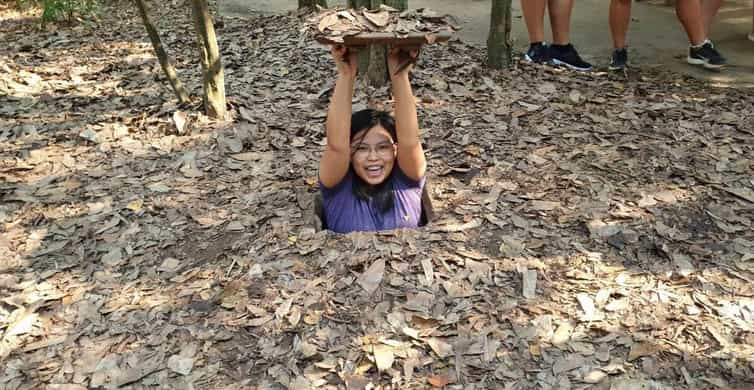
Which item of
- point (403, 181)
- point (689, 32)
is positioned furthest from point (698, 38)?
point (403, 181)

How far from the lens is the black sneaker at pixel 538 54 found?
18.2ft

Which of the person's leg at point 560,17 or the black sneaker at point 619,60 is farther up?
the person's leg at point 560,17

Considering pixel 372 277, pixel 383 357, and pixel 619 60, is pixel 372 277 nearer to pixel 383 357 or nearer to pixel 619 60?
pixel 383 357

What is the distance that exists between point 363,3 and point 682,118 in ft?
8.12

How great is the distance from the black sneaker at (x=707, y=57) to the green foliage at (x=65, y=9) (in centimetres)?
674

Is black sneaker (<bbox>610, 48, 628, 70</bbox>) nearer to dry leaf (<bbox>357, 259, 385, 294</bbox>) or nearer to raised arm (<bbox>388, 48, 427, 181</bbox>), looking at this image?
raised arm (<bbox>388, 48, 427, 181</bbox>)

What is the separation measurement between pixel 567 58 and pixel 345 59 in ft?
10.8

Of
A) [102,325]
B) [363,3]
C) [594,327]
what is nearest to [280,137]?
[363,3]

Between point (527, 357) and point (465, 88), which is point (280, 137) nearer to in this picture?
point (465, 88)

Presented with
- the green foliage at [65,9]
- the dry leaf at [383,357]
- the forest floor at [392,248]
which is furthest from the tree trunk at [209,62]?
the green foliage at [65,9]

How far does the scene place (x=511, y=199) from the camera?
345 centimetres

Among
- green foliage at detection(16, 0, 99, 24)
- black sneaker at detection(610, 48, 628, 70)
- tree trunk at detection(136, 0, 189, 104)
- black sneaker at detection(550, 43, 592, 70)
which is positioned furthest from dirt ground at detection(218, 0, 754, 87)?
tree trunk at detection(136, 0, 189, 104)

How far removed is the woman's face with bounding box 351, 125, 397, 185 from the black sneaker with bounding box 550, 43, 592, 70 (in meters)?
2.89

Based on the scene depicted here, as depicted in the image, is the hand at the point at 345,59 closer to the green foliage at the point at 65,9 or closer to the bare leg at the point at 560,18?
the bare leg at the point at 560,18
